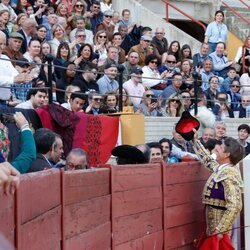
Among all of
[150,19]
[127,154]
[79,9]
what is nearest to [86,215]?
[127,154]

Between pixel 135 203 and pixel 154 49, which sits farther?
pixel 154 49

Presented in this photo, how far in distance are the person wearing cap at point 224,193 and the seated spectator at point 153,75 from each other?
179 inches

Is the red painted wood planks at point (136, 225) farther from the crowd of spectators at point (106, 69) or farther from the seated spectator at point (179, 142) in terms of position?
the seated spectator at point (179, 142)

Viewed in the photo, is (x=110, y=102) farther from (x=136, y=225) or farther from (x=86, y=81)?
(x=136, y=225)

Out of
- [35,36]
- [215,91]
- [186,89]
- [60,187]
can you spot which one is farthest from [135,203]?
[215,91]

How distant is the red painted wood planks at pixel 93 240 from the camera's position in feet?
21.1

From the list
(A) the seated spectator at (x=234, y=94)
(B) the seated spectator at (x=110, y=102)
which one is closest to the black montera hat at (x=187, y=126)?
(B) the seated spectator at (x=110, y=102)

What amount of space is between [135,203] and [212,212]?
1195mm

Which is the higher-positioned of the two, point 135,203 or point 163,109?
point 163,109

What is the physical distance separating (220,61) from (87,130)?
7404 millimetres

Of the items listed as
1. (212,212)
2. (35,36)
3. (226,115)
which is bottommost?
→ (212,212)

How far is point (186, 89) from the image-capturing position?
48.0 feet

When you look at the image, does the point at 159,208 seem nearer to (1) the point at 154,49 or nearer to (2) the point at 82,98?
(2) the point at 82,98

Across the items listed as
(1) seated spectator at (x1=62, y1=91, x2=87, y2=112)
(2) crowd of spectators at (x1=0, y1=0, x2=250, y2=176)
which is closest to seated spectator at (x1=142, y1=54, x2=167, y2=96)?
(2) crowd of spectators at (x1=0, y1=0, x2=250, y2=176)
